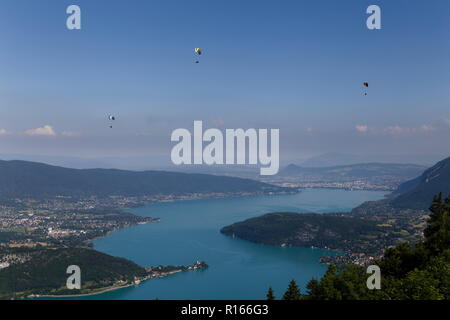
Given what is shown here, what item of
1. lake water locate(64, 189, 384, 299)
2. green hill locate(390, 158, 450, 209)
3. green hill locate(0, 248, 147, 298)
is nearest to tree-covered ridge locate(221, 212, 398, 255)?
lake water locate(64, 189, 384, 299)

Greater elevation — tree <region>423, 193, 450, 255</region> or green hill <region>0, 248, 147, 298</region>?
tree <region>423, 193, 450, 255</region>

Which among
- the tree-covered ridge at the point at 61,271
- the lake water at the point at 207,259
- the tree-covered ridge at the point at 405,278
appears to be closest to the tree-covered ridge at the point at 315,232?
the lake water at the point at 207,259

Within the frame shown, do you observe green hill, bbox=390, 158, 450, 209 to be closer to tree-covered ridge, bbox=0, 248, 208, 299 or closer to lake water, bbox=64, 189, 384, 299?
lake water, bbox=64, 189, 384, 299

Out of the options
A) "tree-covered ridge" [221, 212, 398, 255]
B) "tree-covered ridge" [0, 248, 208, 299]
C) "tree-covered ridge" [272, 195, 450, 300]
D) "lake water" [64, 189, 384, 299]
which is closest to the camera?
"tree-covered ridge" [272, 195, 450, 300]

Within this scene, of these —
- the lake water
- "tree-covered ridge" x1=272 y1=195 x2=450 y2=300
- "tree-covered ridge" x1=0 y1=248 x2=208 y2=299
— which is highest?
"tree-covered ridge" x1=272 y1=195 x2=450 y2=300

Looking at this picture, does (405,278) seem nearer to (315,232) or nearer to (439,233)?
(439,233)

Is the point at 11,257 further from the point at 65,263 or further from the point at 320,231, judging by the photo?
the point at 320,231

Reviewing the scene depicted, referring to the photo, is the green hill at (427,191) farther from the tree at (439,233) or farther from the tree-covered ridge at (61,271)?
the tree at (439,233)
